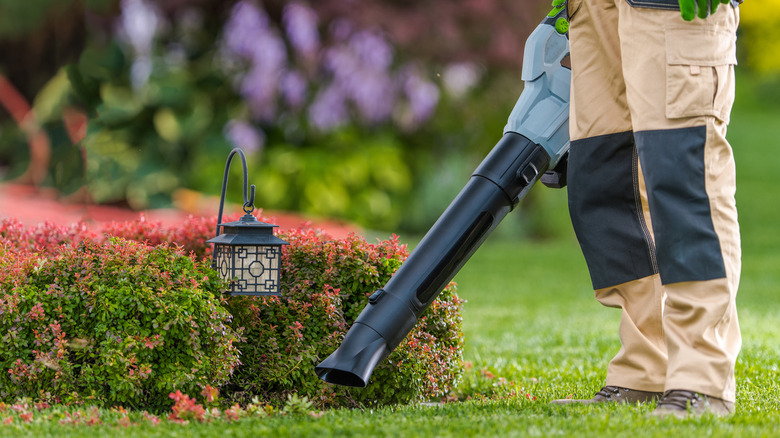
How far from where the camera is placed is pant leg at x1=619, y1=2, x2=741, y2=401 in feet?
7.88

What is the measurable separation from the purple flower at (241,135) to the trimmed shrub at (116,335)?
8252 millimetres

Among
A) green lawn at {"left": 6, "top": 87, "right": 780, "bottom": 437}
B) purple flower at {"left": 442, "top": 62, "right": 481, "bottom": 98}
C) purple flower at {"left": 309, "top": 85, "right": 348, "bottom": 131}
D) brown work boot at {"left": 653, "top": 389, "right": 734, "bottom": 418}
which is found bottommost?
green lawn at {"left": 6, "top": 87, "right": 780, "bottom": 437}

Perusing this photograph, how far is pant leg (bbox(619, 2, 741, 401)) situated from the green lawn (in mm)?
205

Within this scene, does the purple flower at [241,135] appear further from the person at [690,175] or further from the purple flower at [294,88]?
the person at [690,175]

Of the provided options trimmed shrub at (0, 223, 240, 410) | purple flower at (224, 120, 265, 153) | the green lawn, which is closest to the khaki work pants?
the green lawn

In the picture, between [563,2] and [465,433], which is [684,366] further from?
[563,2]

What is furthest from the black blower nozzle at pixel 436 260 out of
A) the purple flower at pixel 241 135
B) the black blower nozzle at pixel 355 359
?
the purple flower at pixel 241 135

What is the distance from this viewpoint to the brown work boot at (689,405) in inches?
93.7

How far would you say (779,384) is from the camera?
10.8 feet

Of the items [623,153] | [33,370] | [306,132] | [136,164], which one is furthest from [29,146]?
[623,153]

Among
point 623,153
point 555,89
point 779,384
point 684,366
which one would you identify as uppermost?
point 555,89

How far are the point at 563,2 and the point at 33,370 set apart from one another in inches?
84.0

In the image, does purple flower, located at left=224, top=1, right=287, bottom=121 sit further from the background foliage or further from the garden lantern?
the garden lantern

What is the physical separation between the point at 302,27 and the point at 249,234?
8642mm
